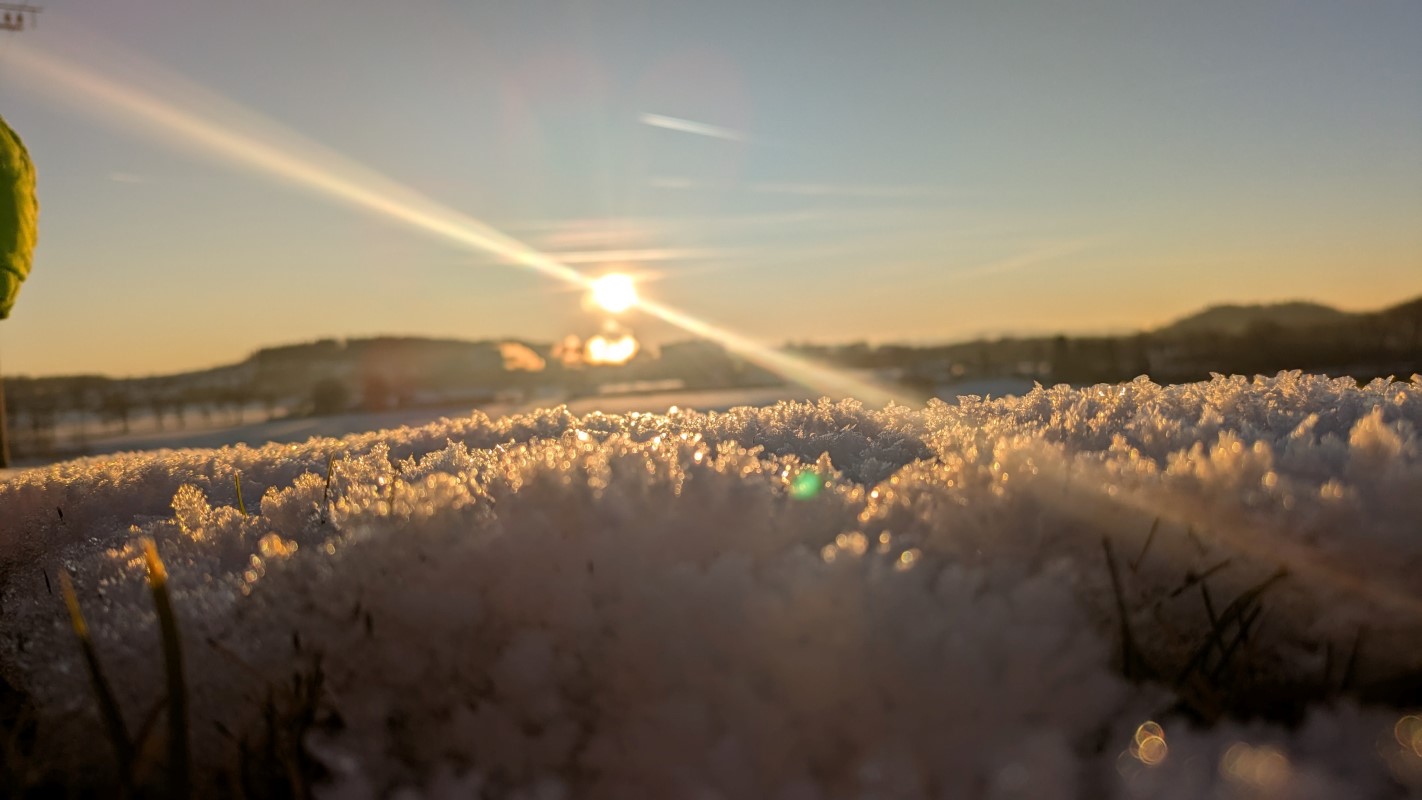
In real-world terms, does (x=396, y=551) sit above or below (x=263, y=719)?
above

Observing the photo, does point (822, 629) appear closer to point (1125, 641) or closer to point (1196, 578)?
point (1125, 641)

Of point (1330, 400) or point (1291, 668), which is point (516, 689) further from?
point (1330, 400)

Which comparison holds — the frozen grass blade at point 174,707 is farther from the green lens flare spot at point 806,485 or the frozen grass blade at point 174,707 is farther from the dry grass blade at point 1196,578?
the dry grass blade at point 1196,578

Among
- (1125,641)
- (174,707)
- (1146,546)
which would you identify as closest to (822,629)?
(1125,641)

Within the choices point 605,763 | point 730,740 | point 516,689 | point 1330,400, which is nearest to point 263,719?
point 516,689

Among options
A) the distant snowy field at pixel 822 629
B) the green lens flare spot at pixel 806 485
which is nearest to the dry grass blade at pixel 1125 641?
the distant snowy field at pixel 822 629

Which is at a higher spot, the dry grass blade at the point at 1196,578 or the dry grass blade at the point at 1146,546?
the dry grass blade at the point at 1146,546

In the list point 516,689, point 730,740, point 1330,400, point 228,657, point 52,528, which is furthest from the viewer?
point 52,528

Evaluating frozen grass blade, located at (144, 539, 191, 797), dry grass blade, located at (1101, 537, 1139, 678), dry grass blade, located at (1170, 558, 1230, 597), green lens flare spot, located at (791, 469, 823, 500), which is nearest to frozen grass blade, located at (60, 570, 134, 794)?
frozen grass blade, located at (144, 539, 191, 797)
